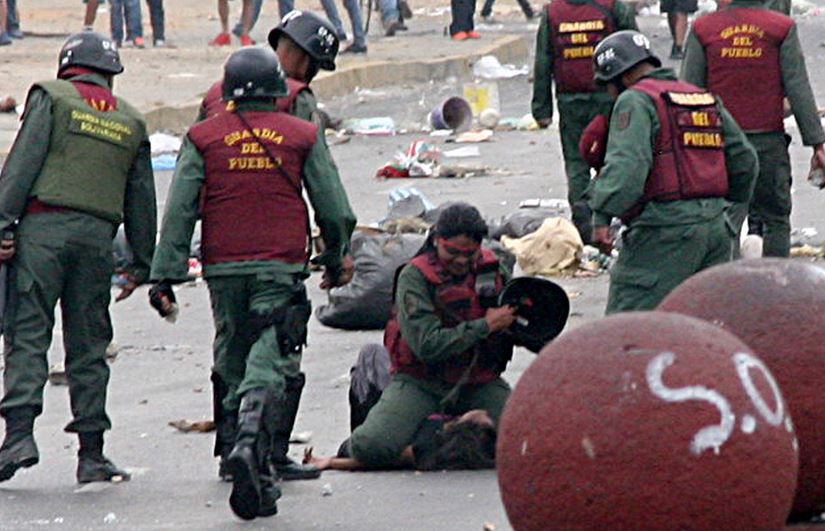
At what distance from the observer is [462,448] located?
849 centimetres

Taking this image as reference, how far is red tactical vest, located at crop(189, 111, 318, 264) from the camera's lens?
7816 millimetres

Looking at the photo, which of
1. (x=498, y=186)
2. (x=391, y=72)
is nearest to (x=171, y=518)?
(x=498, y=186)

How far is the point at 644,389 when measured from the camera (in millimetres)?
5309

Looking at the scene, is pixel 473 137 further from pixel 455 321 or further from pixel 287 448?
pixel 287 448

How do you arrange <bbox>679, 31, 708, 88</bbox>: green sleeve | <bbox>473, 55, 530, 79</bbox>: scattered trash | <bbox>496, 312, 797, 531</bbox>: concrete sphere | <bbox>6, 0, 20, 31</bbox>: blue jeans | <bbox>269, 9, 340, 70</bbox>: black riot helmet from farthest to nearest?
<bbox>6, 0, 20, 31</bbox>: blue jeans
<bbox>473, 55, 530, 79</bbox>: scattered trash
<bbox>679, 31, 708, 88</bbox>: green sleeve
<bbox>269, 9, 340, 70</bbox>: black riot helmet
<bbox>496, 312, 797, 531</bbox>: concrete sphere

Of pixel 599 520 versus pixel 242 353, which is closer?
pixel 599 520

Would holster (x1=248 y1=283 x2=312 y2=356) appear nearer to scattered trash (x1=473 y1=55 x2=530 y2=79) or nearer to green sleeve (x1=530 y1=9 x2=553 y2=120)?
green sleeve (x1=530 y1=9 x2=553 y2=120)

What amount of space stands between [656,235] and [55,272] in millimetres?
2344

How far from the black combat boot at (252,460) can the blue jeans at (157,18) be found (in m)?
19.7

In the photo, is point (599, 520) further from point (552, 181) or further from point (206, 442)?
point (552, 181)

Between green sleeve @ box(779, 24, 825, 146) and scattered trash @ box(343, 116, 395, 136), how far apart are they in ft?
34.0

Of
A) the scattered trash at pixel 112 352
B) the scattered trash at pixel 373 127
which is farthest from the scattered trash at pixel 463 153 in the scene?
the scattered trash at pixel 112 352

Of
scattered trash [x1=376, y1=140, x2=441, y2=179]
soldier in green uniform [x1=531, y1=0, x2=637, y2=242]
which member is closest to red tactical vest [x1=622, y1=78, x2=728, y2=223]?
soldier in green uniform [x1=531, y1=0, x2=637, y2=242]

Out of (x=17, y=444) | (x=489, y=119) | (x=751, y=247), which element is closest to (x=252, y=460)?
(x=17, y=444)
